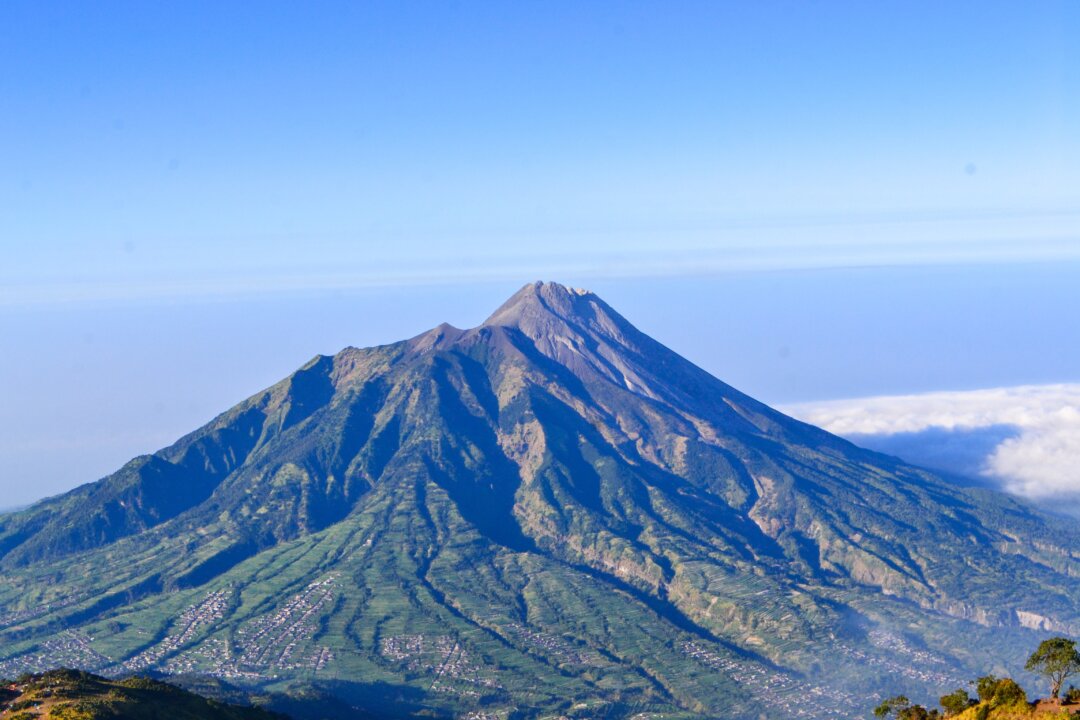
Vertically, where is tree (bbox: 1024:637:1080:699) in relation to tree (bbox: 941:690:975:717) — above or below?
above

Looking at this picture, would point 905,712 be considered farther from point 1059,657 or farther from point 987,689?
point 1059,657

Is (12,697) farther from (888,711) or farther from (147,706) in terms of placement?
(888,711)

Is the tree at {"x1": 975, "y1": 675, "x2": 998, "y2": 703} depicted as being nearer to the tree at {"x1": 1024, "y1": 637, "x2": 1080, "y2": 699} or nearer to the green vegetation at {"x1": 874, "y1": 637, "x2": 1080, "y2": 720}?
the green vegetation at {"x1": 874, "y1": 637, "x2": 1080, "y2": 720}

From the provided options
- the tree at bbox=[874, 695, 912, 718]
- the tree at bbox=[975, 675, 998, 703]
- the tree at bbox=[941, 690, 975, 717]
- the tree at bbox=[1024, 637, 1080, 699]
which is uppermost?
the tree at bbox=[1024, 637, 1080, 699]

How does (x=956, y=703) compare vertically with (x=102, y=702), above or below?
above

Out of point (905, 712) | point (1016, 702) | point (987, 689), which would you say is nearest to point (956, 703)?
point (987, 689)

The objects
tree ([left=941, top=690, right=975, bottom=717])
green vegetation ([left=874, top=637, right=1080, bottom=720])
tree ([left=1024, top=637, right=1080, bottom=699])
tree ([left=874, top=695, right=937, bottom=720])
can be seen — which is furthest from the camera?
tree ([left=874, top=695, right=937, bottom=720])

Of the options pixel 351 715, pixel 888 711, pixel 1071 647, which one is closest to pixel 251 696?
pixel 351 715

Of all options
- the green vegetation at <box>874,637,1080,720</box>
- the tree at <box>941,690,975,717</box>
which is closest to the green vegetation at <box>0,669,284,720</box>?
the green vegetation at <box>874,637,1080,720</box>
